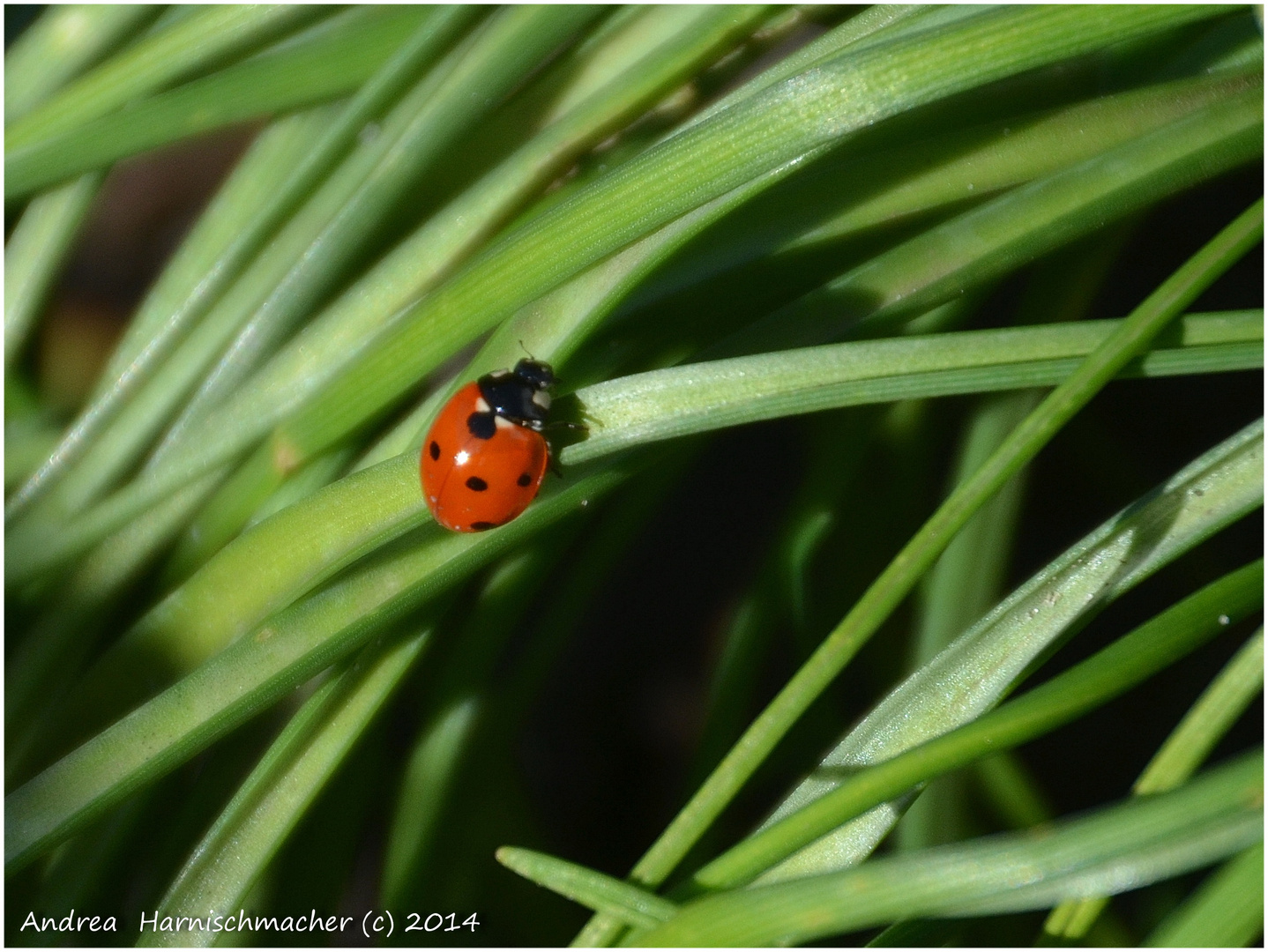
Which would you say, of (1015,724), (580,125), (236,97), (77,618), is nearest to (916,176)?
(580,125)

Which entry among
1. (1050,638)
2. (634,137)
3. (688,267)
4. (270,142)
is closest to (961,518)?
(1050,638)

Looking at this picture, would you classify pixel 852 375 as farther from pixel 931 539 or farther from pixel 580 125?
pixel 580 125

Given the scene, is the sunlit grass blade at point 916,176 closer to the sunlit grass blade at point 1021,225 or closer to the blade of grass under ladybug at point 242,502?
the sunlit grass blade at point 1021,225

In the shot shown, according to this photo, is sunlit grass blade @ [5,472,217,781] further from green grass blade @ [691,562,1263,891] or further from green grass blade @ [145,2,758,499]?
green grass blade @ [691,562,1263,891]

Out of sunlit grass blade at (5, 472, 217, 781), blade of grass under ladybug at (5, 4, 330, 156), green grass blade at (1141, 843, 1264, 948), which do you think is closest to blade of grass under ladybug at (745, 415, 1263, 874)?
green grass blade at (1141, 843, 1264, 948)

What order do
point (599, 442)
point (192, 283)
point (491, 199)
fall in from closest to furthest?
point (599, 442) → point (491, 199) → point (192, 283)

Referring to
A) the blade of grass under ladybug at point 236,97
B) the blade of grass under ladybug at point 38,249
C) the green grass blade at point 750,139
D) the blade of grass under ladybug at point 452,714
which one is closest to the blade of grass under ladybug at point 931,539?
the green grass blade at point 750,139
